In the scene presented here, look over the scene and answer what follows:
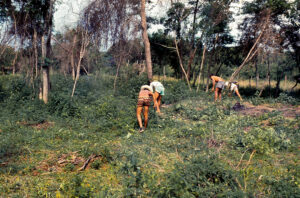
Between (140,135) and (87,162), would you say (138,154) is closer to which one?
(87,162)

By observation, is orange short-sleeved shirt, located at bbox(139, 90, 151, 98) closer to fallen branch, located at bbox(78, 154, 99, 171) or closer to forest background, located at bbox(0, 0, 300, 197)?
forest background, located at bbox(0, 0, 300, 197)

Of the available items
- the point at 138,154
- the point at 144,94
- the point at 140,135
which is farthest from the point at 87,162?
the point at 144,94

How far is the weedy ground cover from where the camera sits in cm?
352

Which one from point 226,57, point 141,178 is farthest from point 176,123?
point 226,57

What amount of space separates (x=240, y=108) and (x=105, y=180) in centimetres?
890

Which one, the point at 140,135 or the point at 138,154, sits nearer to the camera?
the point at 138,154

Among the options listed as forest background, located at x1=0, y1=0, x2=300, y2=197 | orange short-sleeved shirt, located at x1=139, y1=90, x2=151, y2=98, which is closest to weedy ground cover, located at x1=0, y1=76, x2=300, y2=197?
forest background, located at x1=0, y1=0, x2=300, y2=197

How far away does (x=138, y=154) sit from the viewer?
17.0ft

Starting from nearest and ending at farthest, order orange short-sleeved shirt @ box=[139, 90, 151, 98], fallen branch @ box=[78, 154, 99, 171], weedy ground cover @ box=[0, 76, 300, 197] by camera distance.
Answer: weedy ground cover @ box=[0, 76, 300, 197] < fallen branch @ box=[78, 154, 99, 171] < orange short-sleeved shirt @ box=[139, 90, 151, 98]

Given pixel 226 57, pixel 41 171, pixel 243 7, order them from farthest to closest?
pixel 226 57 < pixel 243 7 < pixel 41 171

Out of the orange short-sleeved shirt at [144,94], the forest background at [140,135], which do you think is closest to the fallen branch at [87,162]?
the forest background at [140,135]

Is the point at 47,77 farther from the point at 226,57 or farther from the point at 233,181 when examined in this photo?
the point at 226,57

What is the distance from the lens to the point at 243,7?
1728cm

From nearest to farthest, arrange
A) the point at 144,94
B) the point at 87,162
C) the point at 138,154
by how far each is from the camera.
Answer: the point at 87,162
the point at 138,154
the point at 144,94
